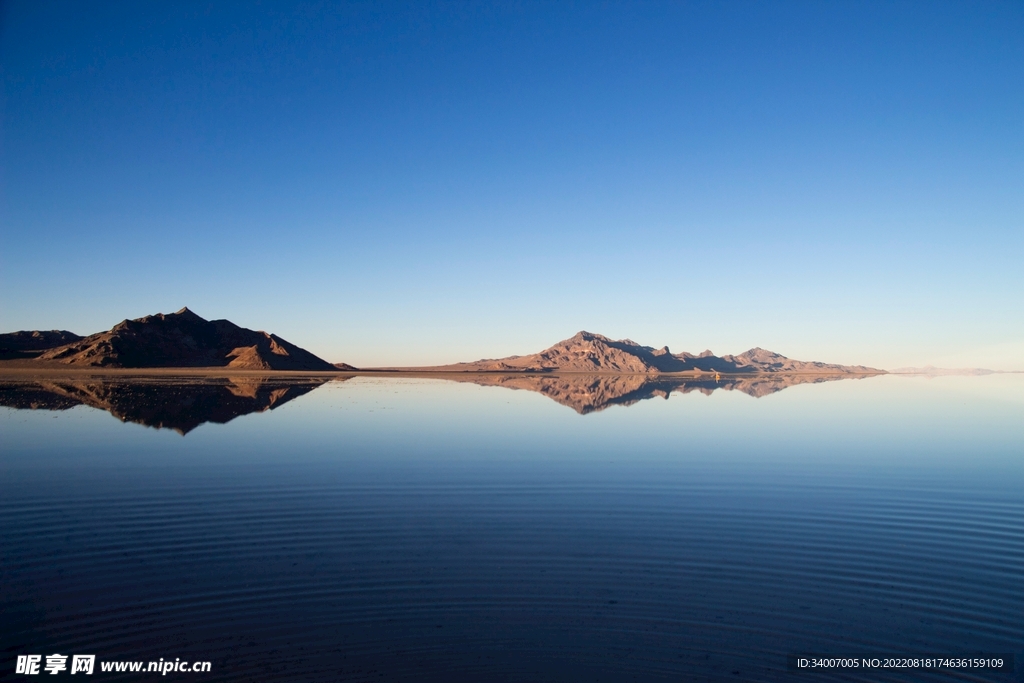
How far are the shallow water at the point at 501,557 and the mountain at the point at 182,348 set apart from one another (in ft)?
372

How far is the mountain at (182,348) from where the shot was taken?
120875 millimetres

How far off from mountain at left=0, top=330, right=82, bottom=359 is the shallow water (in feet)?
450

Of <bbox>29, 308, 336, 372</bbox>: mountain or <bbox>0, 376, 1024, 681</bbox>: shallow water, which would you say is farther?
<bbox>29, 308, 336, 372</bbox>: mountain

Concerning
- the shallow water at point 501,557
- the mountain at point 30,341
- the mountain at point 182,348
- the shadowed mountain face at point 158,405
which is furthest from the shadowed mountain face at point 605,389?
the mountain at point 30,341

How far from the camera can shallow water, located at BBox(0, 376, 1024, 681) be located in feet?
25.6

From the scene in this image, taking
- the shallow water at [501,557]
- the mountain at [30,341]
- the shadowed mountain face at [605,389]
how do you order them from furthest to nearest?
the mountain at [30,341], the shadowed mountain face at [605,389], the shallow water at [501,557]

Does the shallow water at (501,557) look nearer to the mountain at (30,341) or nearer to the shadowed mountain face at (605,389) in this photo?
the shadowed mountain face at (605,389)

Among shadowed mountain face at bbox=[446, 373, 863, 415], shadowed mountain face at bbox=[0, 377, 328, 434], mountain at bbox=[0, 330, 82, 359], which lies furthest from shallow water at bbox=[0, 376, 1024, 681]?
mountain at bbox=[0, 330, 82, 359]

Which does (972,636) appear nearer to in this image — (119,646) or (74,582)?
(119,646)

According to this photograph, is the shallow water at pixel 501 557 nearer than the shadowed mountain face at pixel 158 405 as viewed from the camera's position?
Yes

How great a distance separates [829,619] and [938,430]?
2918cm

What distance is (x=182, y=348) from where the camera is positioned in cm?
14038

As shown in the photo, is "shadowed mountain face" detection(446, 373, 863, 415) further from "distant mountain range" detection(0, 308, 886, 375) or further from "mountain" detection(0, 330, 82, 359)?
"mountain" detection(0, 330, 82, 359)

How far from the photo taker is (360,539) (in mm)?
12086
